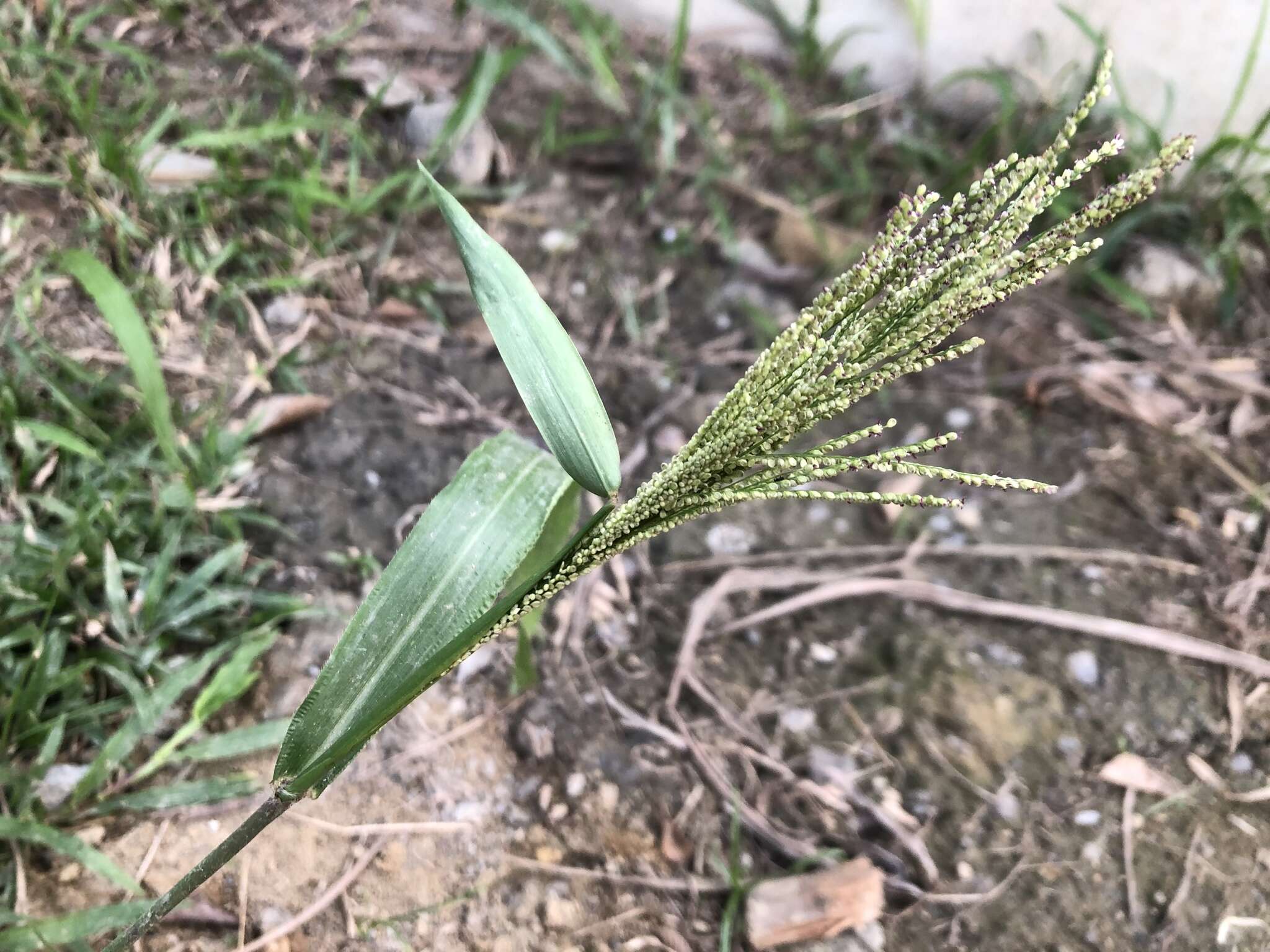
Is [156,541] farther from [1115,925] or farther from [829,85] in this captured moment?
[829,85]

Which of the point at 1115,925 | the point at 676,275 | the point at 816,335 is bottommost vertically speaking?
the point at 1115,925

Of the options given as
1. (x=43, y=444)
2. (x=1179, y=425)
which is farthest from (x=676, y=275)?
(x=43, y=444)

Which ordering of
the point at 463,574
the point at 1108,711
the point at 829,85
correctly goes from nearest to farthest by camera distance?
the point at 463,574, the point at 1108,711, the point at 829,85

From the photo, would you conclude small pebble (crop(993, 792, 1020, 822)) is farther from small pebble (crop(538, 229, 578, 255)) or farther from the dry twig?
small pebble (crop(538, 229, 578, 255))

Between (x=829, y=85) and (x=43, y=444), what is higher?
(x=829, y=85)

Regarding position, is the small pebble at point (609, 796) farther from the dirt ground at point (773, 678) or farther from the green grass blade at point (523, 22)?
the green grass blade at point (523, 22)

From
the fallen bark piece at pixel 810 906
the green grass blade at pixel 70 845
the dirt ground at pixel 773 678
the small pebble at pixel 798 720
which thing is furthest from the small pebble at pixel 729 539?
the green grass blade at pixel 70 845

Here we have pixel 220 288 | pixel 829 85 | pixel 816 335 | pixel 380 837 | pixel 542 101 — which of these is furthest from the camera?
pixel 829 85

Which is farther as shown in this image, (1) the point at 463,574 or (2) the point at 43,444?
(2) the point at 43,444
